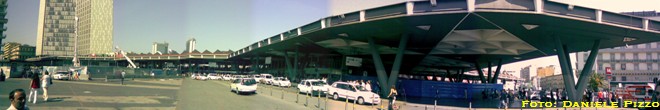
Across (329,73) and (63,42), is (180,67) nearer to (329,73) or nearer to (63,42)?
(63,42)

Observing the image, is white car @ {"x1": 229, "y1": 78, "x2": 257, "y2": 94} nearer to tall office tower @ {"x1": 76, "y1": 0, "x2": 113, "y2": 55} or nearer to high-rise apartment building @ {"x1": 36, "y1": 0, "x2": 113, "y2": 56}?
high-rise apartment building @ {"x1": 36, "y1": 0, "x2": 113, "y2": 56}

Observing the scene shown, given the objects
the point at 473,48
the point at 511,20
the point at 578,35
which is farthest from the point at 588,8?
the point at 473,48

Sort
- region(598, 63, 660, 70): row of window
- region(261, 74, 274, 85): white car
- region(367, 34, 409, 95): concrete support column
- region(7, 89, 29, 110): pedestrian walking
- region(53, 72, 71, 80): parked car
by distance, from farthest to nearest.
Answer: region(598, 63, 660, 70): row of window
region(261, 74, 274, 85): white car
region(53, 72, 71, 80): parked car
region(367, 34, 409, 95): concrete support column
region(7, 89, 29, 110): pedestrian walking

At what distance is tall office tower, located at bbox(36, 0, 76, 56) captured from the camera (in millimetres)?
90500

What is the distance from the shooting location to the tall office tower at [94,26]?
125 m

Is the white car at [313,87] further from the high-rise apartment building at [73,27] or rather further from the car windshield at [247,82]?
the high-rise apartment building at [73,27]

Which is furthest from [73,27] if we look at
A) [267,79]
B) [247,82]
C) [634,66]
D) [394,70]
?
[634,66]

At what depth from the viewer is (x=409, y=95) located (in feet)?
133

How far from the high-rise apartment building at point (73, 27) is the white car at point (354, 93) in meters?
74.7

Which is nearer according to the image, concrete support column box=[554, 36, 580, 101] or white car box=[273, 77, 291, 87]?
concrete support column box=[554, 36, 580, 101]

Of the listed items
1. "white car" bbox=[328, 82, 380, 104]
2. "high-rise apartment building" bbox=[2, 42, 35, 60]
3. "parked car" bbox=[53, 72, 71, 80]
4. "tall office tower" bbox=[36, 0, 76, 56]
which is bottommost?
"white car" bbox=[328, 82, 380, 104]

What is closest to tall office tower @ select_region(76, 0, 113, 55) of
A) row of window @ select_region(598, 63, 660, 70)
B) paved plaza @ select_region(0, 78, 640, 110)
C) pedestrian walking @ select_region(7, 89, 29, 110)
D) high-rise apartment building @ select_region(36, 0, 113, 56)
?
high-rise apartment building @ select_region(36, 0, 113, 56)

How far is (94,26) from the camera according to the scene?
135 m

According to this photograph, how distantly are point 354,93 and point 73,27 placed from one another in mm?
112519
